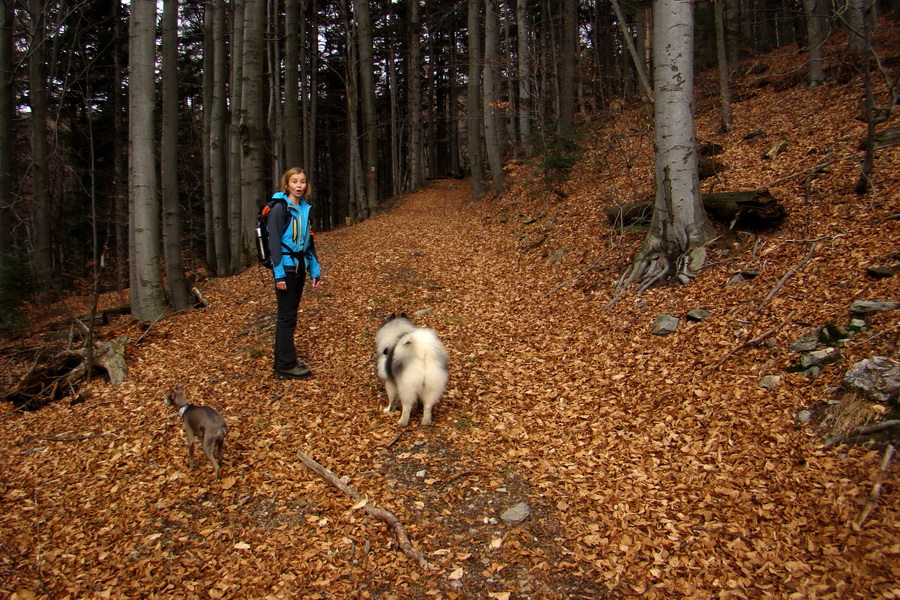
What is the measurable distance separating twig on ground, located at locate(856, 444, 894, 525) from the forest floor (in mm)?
38

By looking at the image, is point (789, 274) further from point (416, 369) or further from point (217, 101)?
point (217, 101)

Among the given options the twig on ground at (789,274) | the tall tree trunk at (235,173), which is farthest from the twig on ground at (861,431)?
the tall tree trunk at (235,173)

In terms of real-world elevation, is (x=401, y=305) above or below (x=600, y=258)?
below

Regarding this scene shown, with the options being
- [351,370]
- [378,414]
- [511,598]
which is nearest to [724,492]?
[511,598]

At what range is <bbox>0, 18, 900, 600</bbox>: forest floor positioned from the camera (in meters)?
3.03

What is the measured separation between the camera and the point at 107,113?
18.2m

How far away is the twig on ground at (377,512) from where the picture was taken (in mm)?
3232

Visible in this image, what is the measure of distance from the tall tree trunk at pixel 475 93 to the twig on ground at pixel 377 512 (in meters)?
15.4

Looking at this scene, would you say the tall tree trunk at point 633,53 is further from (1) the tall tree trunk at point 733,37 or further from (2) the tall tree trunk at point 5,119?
(2) the tall tree trunk at point 5,119

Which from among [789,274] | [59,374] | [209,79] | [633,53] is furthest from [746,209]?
[209,79]

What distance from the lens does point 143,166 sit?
812 centimetres

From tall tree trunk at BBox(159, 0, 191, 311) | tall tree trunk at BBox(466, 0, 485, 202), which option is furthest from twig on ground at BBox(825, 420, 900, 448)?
tall tree trunk at BBox(466, 0, 485, 202)

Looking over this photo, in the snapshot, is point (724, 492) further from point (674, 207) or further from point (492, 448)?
point (674, 207)

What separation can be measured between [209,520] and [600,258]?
6.80 metres
